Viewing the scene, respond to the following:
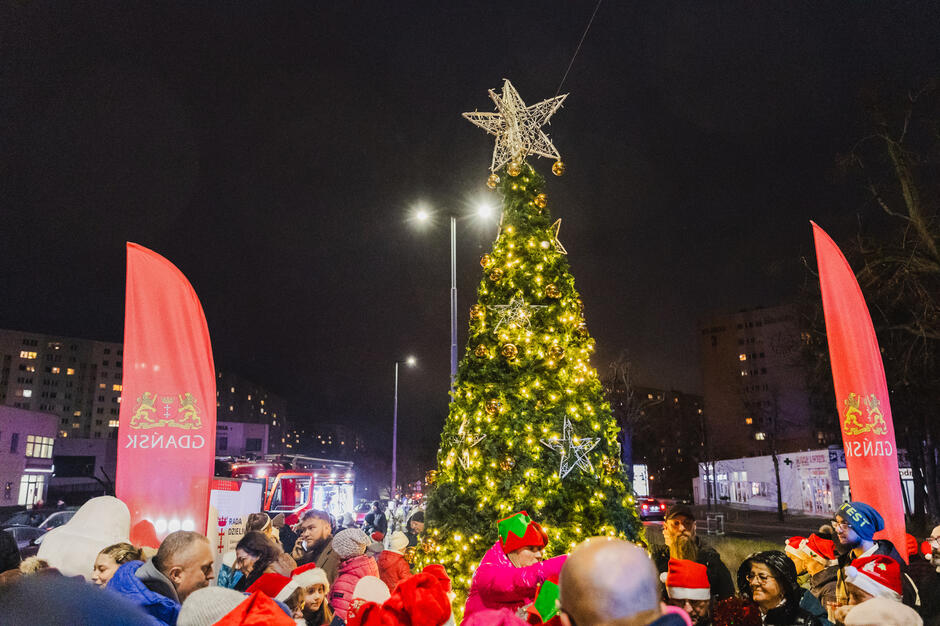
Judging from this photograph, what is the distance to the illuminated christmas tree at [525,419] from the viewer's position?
8742mm

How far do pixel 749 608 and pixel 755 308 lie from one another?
111m

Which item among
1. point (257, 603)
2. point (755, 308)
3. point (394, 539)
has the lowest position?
point (394, 539)

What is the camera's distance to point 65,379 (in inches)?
4685

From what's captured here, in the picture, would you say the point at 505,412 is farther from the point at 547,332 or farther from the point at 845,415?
the point at 845,415

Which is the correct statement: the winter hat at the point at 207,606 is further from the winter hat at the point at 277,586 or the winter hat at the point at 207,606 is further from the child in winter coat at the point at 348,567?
the child in winter coat at the point at 348,567

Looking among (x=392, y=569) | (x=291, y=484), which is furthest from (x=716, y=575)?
(x=291, y=484)

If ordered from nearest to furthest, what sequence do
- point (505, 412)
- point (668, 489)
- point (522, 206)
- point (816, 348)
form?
point (505, 412)
point (522, 206)
point (816, 348)
point (668, 489)

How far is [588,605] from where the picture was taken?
1.86 metres

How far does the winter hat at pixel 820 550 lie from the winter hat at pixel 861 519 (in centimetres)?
118

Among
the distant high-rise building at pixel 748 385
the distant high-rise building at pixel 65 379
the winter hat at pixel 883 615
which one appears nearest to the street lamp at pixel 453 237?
the winter hat at pixel 883 615

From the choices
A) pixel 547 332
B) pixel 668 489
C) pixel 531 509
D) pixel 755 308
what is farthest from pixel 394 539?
pixel 755 308

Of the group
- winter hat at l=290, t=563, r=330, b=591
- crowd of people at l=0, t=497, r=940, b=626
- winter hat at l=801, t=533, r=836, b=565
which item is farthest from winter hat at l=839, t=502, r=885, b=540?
winter hat at l=290, t=563, r=330, b=591

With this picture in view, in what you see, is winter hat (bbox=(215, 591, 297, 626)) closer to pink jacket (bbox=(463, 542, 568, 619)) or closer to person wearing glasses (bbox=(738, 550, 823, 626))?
pink jacket (bbox=(463, 542, 568, 619))

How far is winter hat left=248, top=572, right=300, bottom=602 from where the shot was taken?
4.25 m
